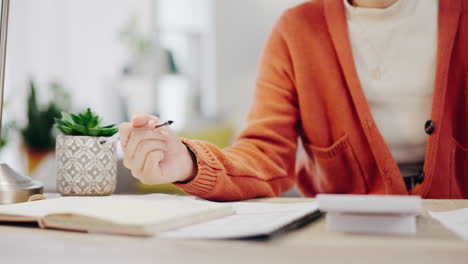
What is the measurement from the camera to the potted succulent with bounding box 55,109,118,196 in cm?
83

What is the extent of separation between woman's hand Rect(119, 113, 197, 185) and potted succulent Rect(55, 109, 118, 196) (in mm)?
153

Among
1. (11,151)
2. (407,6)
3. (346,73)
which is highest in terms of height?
(407,6)

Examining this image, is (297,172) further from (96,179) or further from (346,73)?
(96,179)

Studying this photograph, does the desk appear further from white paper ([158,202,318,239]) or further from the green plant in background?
the green plant in background

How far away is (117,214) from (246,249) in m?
0.18

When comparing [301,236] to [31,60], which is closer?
[301,236]

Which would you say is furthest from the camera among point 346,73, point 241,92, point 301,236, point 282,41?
point 241,92

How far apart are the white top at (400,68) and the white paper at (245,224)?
1.80ft

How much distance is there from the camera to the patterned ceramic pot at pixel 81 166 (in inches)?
32.5

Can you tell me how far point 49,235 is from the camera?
1.55ft

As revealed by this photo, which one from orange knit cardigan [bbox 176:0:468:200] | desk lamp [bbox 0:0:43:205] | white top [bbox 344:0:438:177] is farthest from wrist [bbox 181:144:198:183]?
white top [bbox 344:0:438:177]

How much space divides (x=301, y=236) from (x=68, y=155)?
1.71 feet

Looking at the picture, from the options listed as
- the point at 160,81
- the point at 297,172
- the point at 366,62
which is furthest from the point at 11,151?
the point at 366,62

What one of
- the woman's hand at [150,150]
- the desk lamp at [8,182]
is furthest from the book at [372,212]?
the desk lamp at [8,182]
